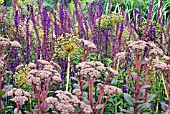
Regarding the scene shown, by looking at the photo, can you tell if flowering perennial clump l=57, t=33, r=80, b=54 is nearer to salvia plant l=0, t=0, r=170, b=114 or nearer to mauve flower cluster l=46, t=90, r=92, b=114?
salvia plant l=0, t=0, r=170, b=114

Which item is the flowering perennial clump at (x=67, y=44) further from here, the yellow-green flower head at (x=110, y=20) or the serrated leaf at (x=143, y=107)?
the yellow-green flower head at (x=110, y=20)

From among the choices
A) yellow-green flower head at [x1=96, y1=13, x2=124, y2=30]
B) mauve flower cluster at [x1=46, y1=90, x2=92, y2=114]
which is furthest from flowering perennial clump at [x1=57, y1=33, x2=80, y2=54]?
yellow-green flower head at [x1=96, y1=13, x2=124, y2=30]

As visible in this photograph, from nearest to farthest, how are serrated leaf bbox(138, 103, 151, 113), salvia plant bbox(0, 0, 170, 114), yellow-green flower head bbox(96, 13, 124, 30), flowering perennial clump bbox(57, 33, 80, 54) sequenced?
salvia plant bbox(0, 0, 170, 114), serrated leaf bbox(138, 103, 151, 113), flowering perennial clump bbox(57, 33, 80, 54), yellow-green flower head bbox(96, 13, 124, 30)

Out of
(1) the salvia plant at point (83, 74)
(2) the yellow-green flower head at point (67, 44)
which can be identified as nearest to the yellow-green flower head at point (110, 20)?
(1) the salvia plant at point (83, 74)

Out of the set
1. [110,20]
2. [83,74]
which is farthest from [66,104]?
[110,20]

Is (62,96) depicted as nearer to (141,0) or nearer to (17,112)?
(17,112)

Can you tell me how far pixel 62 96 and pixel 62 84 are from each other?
0.95 meters

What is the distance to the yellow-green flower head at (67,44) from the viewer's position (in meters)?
2.13

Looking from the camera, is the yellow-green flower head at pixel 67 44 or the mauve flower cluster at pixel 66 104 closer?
the mauve flower cluster at pixel 66 104

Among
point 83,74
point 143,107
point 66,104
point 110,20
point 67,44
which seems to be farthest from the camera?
point 110,20

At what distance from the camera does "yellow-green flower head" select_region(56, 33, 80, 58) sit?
2127mm

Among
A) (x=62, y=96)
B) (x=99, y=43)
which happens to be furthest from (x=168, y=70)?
(x=99, y=43)

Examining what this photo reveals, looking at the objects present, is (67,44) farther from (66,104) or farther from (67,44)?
(66,104)

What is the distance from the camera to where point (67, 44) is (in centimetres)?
214
